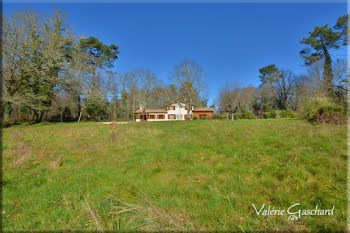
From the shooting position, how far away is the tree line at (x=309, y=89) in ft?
33.2

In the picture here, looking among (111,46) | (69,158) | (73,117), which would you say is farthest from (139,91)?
(69,158)

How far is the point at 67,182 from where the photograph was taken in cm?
340

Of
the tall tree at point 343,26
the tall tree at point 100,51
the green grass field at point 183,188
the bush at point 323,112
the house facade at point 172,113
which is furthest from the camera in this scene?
the house facade at point 172,113

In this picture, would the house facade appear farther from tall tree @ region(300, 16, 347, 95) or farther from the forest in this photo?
tall tree @ region(300, 16, 347, 95)

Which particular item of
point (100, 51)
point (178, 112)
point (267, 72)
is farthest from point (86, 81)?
point (267, 72)

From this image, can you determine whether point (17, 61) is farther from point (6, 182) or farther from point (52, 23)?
point (6, 182)

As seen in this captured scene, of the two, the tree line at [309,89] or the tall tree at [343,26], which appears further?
the tall tree at [343,26]

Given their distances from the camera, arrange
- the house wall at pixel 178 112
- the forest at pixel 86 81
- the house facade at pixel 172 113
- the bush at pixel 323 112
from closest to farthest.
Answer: the bush at pixel 323 112
the forest at pixel 86 81
the house facade at pixel 172 113
the house wall at pixel 178 112

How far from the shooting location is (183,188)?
2.88 m

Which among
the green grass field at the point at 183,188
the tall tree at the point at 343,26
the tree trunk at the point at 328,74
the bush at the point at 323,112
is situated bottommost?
the green grass field at the point at 183,188

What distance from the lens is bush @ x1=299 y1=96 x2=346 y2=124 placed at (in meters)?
7.45

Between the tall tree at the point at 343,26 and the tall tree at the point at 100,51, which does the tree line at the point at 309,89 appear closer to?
the tall tree at the point at 343,26

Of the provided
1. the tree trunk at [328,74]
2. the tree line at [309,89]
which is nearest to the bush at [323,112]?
the tree line at [309,89]

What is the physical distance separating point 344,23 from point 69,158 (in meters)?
34.0
